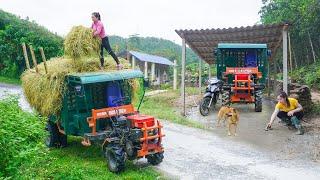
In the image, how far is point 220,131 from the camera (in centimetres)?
1473

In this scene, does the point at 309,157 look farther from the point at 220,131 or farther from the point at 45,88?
the point at 45,88

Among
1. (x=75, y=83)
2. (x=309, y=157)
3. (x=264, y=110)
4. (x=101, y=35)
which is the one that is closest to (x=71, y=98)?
(x=75, y=83)

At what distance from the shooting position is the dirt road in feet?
32.7

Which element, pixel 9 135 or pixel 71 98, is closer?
pixel 9 135

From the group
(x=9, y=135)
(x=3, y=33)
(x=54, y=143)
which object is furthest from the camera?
(x=3, y=33)

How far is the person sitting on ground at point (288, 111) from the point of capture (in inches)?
559

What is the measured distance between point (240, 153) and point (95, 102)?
3.72 meters

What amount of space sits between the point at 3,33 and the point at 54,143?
18.9m

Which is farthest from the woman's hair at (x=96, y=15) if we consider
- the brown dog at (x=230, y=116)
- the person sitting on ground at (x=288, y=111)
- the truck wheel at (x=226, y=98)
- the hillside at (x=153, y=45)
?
the hillside at (x=153, y=45)

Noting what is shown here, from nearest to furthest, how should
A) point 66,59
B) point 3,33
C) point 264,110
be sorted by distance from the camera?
1. point 66,59
2. point 264,110
3. point 3,33

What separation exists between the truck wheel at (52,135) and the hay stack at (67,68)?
650 mm

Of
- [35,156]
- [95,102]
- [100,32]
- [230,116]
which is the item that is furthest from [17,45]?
[35,156]

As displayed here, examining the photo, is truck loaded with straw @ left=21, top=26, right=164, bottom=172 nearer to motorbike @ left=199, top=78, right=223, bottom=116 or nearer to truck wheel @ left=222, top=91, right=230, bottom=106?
motorbike @ left=199, top=78, right=223, bottom=116

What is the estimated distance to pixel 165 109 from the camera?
20.1 meters
